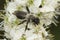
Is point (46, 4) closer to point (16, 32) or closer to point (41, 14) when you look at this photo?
point (41, 14)

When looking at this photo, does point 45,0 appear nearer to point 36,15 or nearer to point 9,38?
point 36,15

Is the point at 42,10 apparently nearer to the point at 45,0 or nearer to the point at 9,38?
the point at 45,0

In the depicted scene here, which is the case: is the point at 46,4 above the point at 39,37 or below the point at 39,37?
above

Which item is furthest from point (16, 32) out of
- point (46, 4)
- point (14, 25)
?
point (46, 4)

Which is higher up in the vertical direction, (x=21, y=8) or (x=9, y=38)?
(x=21, y=8)

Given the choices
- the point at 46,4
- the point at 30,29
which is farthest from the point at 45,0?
the point at 30,29

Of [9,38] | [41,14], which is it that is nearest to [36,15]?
[41,14]
